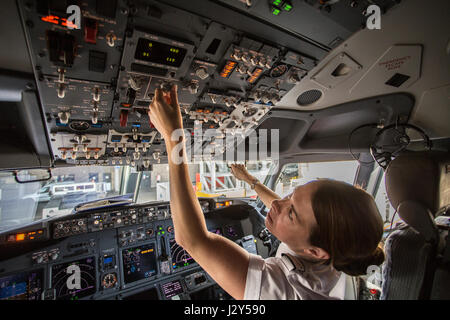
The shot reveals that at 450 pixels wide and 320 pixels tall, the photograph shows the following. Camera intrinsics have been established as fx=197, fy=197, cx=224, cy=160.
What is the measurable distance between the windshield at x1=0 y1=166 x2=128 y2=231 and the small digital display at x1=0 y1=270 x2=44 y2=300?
924mm

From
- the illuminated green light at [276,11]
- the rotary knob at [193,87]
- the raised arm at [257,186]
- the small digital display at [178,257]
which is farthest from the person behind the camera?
the small digital display at [178,257]

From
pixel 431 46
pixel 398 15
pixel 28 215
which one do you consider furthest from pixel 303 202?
pixel 28 215

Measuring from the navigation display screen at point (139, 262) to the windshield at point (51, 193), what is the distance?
1.12m

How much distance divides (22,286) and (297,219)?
3.00m

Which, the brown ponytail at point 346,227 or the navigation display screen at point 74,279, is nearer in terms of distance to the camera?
the brown ponytail at point 346,227

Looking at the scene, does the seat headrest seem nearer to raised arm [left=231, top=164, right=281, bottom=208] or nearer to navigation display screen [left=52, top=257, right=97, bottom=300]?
raised arm [left=231, top=164, right=281, bottom=208]

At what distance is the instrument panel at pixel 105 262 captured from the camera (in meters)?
2.19

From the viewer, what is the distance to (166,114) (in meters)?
0.84

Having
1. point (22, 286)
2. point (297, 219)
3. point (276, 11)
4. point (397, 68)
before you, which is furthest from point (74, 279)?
point (397, 68)

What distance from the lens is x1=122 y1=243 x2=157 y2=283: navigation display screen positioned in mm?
2660

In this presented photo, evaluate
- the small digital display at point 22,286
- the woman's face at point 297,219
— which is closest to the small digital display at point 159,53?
the woman's face at point 297,219

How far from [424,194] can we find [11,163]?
3.46 m

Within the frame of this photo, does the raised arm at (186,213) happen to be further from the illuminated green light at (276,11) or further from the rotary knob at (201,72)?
the illuminated green light at (276,11)

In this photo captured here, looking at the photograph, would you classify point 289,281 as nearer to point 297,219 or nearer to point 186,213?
point 297,219
